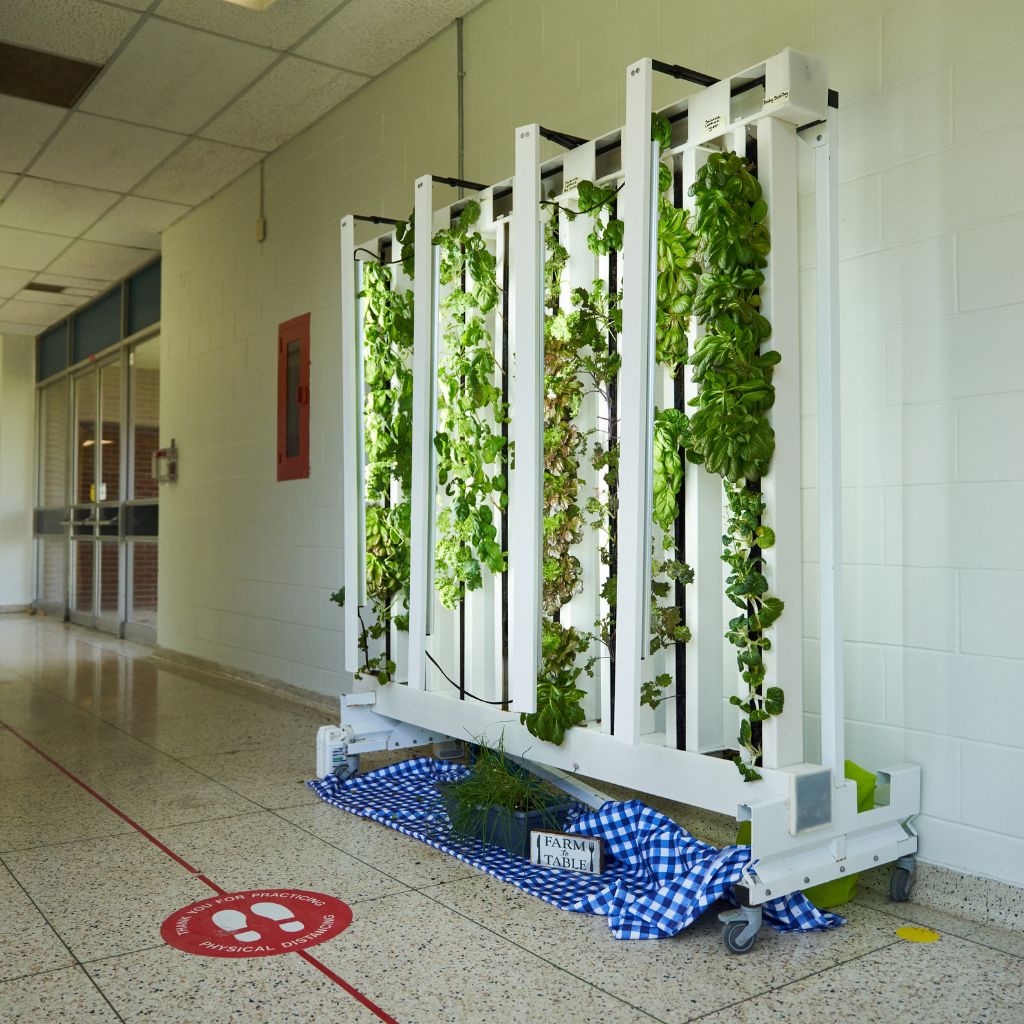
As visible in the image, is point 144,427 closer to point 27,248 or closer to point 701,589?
point 27,248

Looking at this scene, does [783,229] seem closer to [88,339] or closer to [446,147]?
[446,147]

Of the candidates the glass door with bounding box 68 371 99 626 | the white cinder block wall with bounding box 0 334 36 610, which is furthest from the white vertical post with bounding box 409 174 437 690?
the white cinder block wall with bounding box 0 334 36 610

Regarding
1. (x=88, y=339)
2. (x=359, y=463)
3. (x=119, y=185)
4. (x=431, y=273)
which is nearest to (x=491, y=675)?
→ (x=359, y=463)

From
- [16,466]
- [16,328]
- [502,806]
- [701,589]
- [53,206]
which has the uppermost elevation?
[53,206]

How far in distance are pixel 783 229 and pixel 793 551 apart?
740 mm

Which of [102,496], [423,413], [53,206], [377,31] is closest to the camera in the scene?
[423,413]

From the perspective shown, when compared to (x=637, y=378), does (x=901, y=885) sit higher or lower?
lower

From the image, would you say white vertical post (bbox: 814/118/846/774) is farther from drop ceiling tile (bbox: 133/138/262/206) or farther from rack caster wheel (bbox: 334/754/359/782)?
drop ceiling tile (bbox: 133/138/262/206)

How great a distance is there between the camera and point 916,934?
228cm

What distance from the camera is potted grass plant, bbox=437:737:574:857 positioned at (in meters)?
2.85

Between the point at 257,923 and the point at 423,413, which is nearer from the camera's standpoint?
the point at 257,923

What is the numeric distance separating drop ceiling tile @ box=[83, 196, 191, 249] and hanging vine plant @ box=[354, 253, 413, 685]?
3451 millimetres

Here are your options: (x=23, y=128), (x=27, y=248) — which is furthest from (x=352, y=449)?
(x=27, y=248)

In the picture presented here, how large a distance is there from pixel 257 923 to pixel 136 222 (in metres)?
5.55
